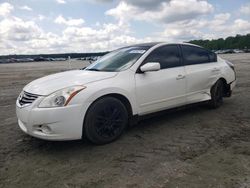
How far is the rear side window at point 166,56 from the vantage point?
518 centimetres

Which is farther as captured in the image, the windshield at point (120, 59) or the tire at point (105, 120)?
the windshield at point (120, 59)

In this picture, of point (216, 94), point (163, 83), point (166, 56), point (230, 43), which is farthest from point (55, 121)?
point (230, 43)

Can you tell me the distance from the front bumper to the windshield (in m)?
1.22

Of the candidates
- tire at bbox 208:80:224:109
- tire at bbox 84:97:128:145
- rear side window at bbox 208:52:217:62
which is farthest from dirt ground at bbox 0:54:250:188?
rear side window at bbox 208:52:217:62

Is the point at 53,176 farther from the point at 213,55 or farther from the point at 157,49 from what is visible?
the point at 213,55

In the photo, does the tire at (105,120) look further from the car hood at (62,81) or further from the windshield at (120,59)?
the windshield at (120,59)

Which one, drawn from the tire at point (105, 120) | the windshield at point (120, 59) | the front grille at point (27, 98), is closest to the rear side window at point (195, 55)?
the windshield at point (120, 59)

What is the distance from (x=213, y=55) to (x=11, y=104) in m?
5.49

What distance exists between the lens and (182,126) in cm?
524

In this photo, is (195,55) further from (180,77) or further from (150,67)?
(150,67)

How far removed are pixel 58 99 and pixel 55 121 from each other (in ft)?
1.01

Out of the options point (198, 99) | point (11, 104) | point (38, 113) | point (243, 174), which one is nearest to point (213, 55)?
point (198, 99)

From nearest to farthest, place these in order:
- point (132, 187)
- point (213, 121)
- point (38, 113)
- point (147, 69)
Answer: point (132, 187), point (38, 113), point (147, 69), point (213, 121)

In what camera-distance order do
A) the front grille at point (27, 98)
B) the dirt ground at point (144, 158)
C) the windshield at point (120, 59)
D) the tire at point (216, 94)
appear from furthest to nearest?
the tire at point (216, 94)
the windshield at point (120, 59)
the front grille at point (27, 98)
the dirt ground at point (144, 158)
